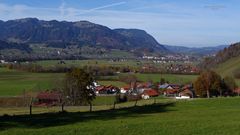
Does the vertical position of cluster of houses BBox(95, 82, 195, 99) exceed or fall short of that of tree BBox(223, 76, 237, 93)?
it falls short

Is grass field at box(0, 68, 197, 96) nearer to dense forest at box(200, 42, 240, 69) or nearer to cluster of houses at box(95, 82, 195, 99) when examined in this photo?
cluster of houses at box(95, 82, 195, 99)

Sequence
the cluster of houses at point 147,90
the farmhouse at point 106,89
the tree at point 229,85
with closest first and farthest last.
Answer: the tree at point 229,85 → the cluster of houses at point 147,90 → the farmhouse at point 106,89

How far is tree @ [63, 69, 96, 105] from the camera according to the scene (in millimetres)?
69125

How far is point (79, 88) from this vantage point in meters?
70.0

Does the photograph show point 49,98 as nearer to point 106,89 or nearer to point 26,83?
point 106,89

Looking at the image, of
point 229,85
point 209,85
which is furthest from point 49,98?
point 229,85

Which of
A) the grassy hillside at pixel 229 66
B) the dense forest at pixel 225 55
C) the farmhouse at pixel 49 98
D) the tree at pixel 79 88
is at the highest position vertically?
the dense forest at pixel 225 55

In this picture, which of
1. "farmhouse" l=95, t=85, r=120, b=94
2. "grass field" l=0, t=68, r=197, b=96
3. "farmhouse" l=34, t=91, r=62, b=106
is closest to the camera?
"farmhouse" l=34, t=91, r=62, b=106

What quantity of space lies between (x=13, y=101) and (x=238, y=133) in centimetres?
5735

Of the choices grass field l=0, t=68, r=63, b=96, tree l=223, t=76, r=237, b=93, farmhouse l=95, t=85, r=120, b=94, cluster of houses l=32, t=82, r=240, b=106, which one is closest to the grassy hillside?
cluster of houses l=32, t=82, r=240, b=106

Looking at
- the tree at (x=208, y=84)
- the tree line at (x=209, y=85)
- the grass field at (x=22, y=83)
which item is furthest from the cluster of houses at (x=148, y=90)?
the grass field at (x=22, y=83)

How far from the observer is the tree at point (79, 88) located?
69.1 metres

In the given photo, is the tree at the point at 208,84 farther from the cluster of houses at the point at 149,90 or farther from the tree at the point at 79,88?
the tree at the point at 79,88

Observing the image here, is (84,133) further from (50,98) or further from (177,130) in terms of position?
(50,98)
